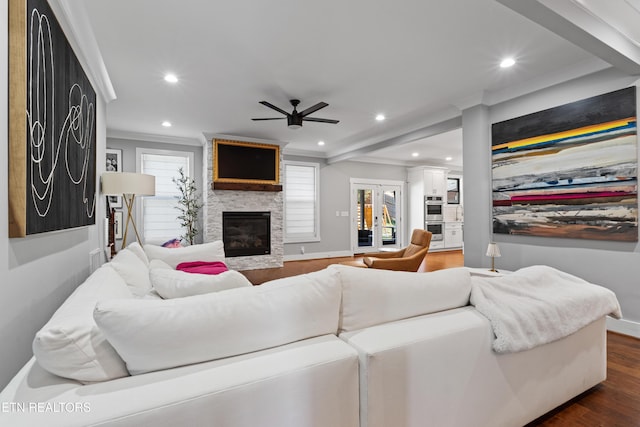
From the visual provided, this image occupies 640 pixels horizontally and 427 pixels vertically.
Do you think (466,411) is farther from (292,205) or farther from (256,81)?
(292,205)

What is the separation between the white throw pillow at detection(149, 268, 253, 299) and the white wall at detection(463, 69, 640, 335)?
3.35 meters

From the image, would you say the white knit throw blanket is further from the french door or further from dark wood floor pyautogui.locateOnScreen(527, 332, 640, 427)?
the french door

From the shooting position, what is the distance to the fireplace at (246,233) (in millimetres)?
6070

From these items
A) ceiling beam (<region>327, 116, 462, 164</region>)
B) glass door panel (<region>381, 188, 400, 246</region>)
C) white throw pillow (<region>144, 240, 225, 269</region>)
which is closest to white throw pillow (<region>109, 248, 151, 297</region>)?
white throw pillow (<region>144, 240, 225, 269</region>)

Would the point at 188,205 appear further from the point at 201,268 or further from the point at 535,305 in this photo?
the point at 535,305

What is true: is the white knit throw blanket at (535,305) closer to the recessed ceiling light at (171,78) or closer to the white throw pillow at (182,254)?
the white throw pillow at (182,254)

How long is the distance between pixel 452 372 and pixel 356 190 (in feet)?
22.7

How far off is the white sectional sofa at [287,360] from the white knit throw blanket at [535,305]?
69 millimetres

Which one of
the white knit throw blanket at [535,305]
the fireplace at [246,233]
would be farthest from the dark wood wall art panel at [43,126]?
the fireplace at [246,233]

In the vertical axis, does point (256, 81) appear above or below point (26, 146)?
above

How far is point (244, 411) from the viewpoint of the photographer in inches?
37.4

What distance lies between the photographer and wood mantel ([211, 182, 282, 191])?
5.79 m

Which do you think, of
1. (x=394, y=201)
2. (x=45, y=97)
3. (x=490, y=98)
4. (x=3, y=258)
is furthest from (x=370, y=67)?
(x=394, y=201)

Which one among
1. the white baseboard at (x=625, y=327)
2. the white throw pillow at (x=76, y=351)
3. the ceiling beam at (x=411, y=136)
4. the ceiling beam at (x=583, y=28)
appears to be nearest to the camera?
the white throw pillow at (x=76, y=351)
